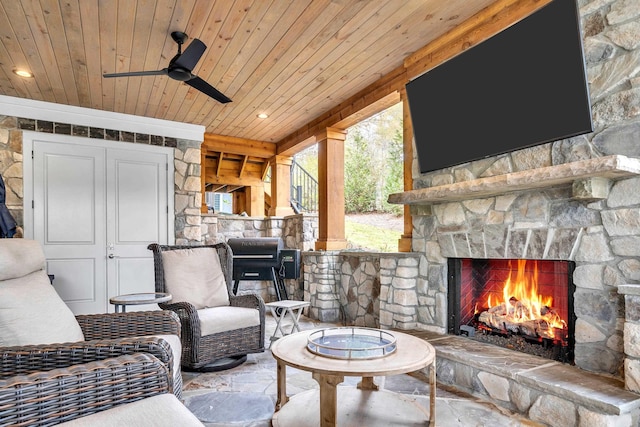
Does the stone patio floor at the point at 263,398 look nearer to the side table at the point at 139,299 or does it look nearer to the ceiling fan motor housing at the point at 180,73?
the side table at the point at 139,299

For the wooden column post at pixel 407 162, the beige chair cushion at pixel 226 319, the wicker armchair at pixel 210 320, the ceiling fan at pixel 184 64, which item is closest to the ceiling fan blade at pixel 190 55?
the ceiling fan at pixel 184 64

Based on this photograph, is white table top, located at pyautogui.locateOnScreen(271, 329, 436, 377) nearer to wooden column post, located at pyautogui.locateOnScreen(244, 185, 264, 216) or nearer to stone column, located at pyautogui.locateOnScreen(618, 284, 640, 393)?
stone column, located at pyautogui.locateOnScreen(618, 284, 640, 393)

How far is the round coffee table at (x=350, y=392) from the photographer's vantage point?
5.60ft

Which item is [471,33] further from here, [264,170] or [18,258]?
[264,170]

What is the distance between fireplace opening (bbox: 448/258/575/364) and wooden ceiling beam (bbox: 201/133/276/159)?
3.85m

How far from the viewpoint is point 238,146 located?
233 inches

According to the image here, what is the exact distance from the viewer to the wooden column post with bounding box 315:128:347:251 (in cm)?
465

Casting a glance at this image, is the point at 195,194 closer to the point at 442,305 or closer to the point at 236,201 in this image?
the point at 442,305

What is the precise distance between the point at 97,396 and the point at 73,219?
12.4 feet

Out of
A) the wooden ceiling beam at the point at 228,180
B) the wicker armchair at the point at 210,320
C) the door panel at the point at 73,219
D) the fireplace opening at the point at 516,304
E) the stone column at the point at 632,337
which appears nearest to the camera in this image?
the stone column at the point at 632,337

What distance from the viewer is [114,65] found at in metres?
3.36

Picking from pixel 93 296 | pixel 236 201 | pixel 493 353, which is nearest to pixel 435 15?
pixel 493 353

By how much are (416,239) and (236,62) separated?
2.15 metres

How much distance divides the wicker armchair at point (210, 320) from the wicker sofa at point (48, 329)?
0.70m
